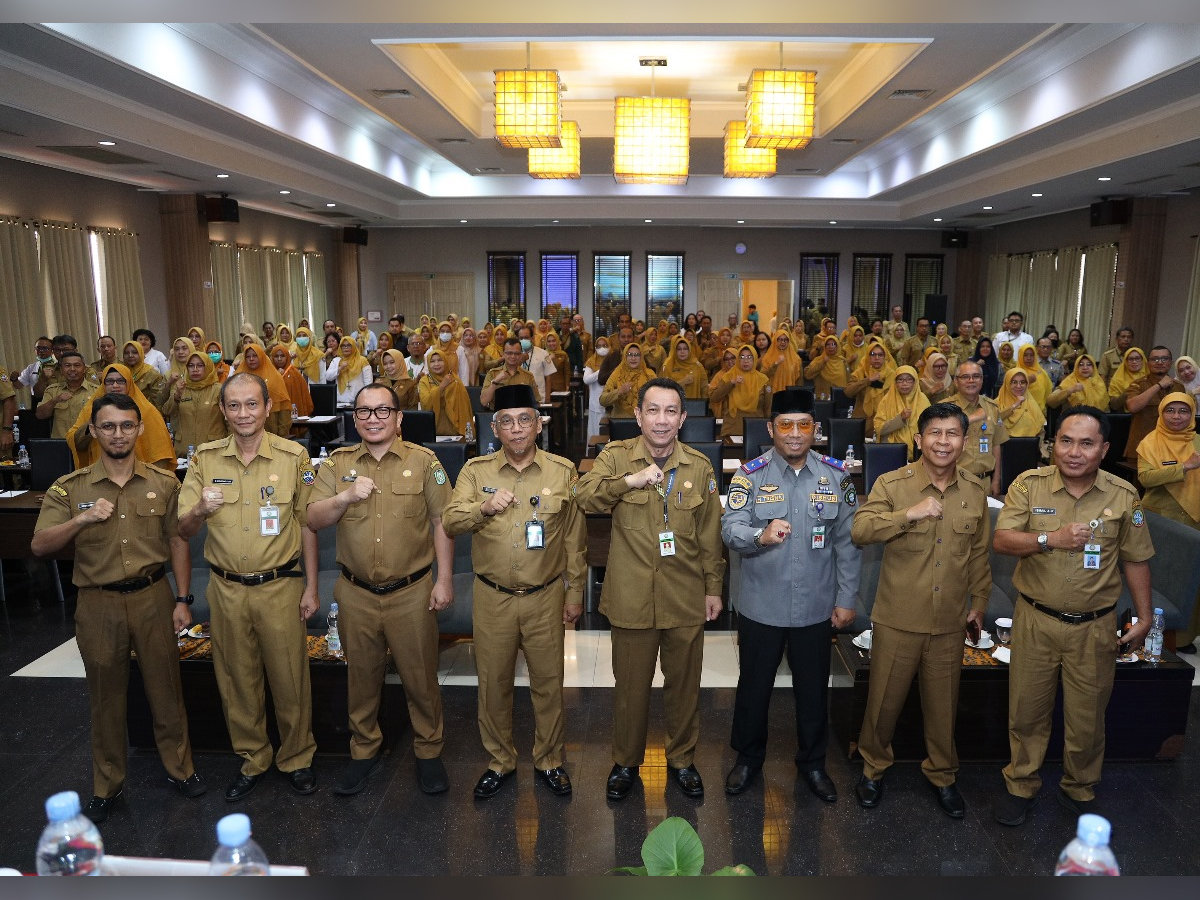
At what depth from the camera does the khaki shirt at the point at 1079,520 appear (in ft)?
11.1

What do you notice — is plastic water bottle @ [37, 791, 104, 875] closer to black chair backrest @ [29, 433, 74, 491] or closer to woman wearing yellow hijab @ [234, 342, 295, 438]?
black chair backrest @ [29, 433, 74, 491]

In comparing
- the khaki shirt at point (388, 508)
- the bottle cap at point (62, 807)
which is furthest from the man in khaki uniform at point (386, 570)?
the bottle cap at point (62, 807)

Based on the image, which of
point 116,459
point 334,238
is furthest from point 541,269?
point 116,459

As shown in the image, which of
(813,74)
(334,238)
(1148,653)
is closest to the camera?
(1148,653)

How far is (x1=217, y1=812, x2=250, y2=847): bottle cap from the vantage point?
1.28 m

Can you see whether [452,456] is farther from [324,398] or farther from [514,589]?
[324,398]

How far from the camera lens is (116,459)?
11.5 ft

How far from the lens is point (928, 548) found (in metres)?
3.50

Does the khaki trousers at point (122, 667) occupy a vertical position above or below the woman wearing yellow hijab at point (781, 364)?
below

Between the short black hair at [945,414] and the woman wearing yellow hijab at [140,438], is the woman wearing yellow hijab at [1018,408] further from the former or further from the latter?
the woman wearing yellow hijab at [140,438]

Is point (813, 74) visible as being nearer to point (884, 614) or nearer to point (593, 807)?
point (884, 614)

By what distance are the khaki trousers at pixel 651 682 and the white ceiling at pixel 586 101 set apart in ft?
8.29

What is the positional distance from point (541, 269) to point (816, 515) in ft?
58.3

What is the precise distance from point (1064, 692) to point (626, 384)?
19.7 feet
